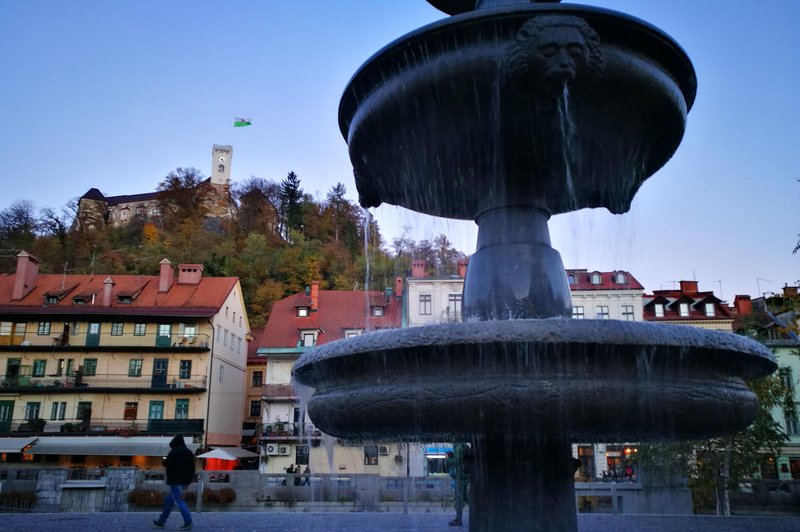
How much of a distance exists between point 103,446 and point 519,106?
123 feet

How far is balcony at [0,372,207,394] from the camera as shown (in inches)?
1495

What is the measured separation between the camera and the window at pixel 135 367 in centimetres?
3928

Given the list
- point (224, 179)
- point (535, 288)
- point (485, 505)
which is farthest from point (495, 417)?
point (224, 179)

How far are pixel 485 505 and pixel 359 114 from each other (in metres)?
2.81

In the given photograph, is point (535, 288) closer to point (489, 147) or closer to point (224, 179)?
point (489, 147)

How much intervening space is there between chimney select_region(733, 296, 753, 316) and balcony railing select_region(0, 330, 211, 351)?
36.6 meters

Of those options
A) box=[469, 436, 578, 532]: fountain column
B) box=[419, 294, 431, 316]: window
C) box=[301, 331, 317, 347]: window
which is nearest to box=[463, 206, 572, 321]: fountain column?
box=[469, 436, 578, 532]: fountain column

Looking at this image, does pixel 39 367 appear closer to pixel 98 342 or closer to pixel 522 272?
pixel 98 342

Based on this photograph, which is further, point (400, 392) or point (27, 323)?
point (27, 323)

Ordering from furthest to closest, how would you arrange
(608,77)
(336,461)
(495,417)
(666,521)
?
(336,461)
(666,521)
(608,77)
(495,417)

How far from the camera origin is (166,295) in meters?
42.9

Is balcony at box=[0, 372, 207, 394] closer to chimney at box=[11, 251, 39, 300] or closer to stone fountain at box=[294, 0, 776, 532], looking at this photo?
chimney at box=[11, 251, 39, 300]

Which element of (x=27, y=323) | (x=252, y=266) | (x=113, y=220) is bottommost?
(x=27, y=323)

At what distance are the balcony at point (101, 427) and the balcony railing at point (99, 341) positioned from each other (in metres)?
4.30
